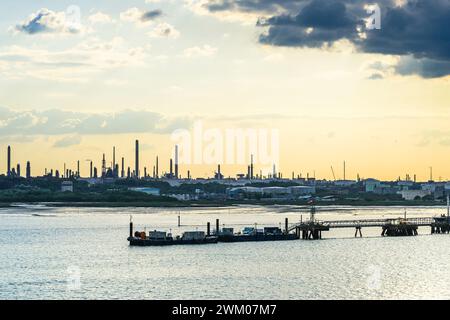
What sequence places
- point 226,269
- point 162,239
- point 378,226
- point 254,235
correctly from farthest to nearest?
point 378,226 → point 254,235 → point 162,239 → point 226,269

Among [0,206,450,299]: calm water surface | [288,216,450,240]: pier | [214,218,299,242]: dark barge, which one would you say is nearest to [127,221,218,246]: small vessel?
[0,206,450,299]: calm water surface

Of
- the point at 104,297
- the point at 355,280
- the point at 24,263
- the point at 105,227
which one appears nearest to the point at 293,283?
the point at 355,280

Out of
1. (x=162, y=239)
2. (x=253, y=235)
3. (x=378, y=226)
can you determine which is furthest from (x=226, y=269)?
(x=378, y=226)

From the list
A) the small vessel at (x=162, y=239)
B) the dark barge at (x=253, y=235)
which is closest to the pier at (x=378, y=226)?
the dark barge at (x=253, y=235)

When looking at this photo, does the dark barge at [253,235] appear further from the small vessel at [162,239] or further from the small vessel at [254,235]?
the small vessel at [162,239]

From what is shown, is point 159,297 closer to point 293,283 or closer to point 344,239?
point 293,283

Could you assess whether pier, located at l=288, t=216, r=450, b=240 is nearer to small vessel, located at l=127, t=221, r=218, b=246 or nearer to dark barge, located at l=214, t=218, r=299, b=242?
dark barge, located at l=214, t=218, r=299, b=242

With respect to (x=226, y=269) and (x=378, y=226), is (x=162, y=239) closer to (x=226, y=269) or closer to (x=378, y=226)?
(x=226, y=269)

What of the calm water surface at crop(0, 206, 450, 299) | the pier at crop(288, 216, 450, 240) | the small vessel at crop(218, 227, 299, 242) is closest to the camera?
the calm water surface at crop(0, 206, 450, 299)
